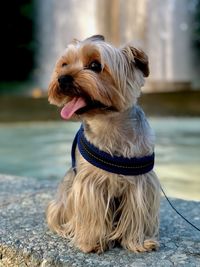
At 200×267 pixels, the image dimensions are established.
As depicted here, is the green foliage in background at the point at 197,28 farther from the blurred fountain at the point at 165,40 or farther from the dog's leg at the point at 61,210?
the dog's leg at the point at 61,210

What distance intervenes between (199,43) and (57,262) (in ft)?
89.3

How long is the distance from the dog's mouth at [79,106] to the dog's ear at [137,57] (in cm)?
26

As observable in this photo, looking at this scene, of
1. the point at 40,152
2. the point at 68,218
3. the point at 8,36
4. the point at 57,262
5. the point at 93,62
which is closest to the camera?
the point at 93,62

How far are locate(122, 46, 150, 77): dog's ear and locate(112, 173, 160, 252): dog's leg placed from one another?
60 cm

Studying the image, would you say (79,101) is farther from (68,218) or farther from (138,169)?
(68,218)

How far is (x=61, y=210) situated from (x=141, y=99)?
10437 mm

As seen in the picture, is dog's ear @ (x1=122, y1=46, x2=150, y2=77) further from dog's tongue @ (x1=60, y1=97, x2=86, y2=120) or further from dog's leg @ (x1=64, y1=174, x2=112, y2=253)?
dog's leg @ (x1=64, y1=174, x2=112, y2=253)

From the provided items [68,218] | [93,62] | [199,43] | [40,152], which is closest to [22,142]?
[40,152]

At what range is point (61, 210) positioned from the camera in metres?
3.71

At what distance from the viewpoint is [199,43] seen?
29.6m

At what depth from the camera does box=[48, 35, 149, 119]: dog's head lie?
3021 mm

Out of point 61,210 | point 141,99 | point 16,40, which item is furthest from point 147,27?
point 16,40

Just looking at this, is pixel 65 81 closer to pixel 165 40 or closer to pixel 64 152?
pixel 64 152

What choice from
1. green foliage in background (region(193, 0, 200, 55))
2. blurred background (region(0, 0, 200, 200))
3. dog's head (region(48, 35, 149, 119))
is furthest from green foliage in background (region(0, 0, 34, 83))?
dog's head (region(48, 35, 149, 119))
